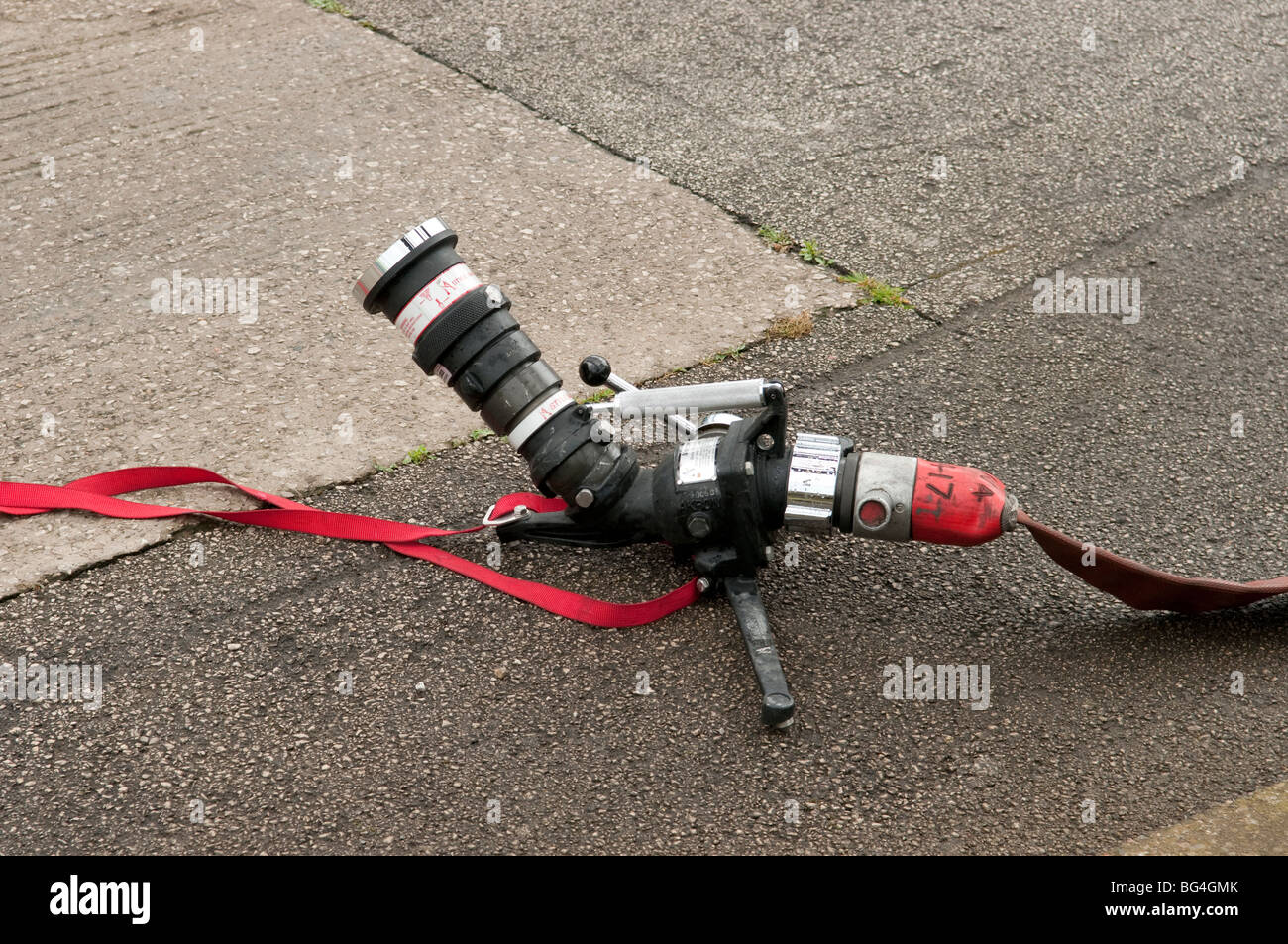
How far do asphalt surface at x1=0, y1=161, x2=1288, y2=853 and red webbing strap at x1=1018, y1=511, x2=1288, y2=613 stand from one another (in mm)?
105

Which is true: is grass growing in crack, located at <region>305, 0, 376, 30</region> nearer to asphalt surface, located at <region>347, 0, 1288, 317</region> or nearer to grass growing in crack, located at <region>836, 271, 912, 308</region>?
asphalt surface, located at <region>347, 0, 1288, 317</region>

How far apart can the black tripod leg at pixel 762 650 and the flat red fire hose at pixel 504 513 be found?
136 millimetres

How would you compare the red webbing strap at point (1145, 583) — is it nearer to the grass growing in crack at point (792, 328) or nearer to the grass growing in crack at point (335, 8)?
the grass growing in crack at point (792, 328)

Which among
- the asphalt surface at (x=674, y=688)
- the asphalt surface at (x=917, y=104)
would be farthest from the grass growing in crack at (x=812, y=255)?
the asphalt surface at (x=674, y=688)

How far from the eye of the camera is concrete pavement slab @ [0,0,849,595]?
359 cm

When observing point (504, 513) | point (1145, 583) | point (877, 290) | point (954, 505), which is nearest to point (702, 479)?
point (954, 505)

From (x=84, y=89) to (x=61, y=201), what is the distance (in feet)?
3.19

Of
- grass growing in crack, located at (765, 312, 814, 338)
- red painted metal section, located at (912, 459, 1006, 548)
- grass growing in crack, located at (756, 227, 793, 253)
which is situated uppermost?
grass growing in crack, located at (756, 227, 793, 253)

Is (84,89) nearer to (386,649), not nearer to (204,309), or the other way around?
(204,309)

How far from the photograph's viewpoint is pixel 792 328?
13.3 feet

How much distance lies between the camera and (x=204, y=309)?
160 inches

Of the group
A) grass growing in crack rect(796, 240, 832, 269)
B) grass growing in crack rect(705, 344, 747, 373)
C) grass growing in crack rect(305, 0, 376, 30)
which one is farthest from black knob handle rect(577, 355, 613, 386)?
grass growing in crack rect(305, 0, 376, 30)

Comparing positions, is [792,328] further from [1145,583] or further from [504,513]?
[1145,583]

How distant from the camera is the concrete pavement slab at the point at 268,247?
3.59 metres
